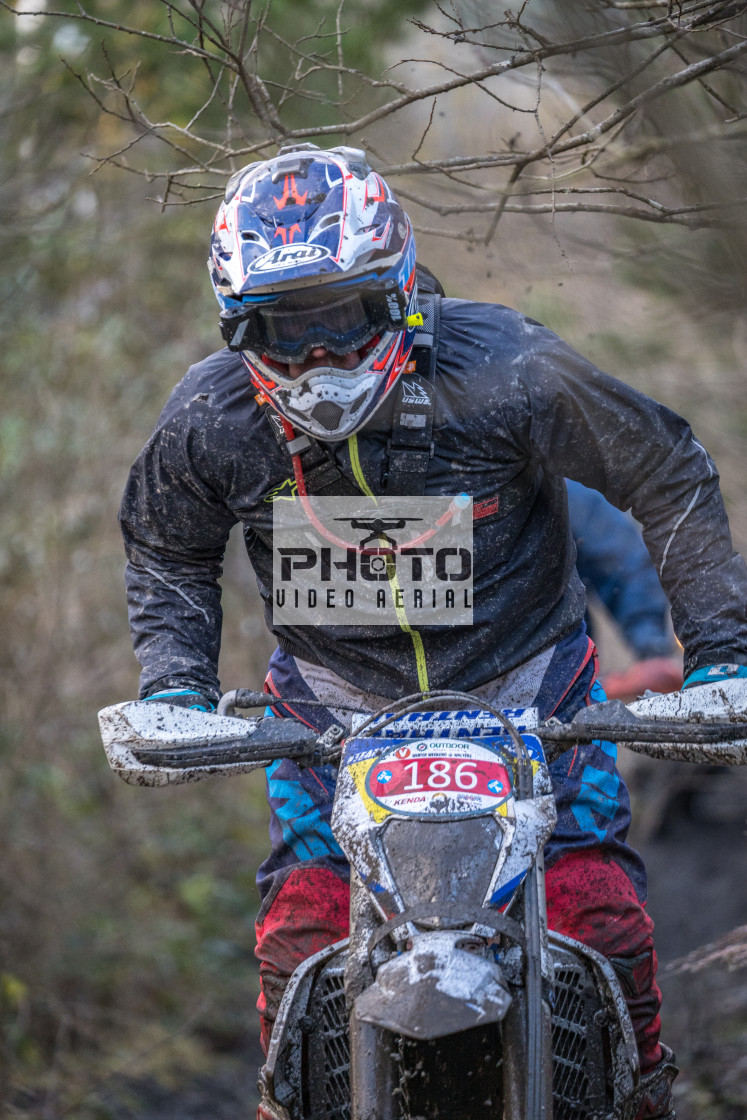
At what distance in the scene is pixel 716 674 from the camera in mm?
2746

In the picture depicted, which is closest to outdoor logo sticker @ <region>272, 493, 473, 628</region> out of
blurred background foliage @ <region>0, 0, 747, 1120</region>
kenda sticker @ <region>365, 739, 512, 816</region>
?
kenda sticker @ <region>365, 739, 512, 816</region>

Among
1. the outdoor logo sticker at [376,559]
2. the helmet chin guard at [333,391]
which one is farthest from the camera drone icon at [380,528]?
the helmet chin guard at [333,391]

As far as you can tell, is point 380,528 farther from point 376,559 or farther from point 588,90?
point 588,90

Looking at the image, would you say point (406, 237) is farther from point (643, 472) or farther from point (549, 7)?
point (643, 472)

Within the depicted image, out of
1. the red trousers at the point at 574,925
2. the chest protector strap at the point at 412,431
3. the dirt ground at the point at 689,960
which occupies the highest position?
the chest protector strap at the point at 412,431

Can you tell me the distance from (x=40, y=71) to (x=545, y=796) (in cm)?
704

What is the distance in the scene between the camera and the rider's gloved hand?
9.76 feet

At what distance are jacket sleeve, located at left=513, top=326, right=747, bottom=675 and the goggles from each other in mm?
407

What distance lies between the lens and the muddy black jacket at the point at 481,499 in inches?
121

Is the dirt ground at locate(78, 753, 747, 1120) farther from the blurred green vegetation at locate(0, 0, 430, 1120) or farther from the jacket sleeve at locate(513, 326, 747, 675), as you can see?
the jacket sleeve at locate(513, 326, 747, 675)

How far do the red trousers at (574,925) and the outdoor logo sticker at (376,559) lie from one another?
754 mm

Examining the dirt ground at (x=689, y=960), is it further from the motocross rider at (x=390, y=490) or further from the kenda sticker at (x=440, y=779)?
the kenda sticker at (x=440, y=779)

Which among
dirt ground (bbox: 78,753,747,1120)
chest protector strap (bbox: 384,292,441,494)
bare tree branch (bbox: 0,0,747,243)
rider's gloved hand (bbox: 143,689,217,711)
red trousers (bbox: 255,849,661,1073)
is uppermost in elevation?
bare tree branch (bbox: 0,0,747,243)

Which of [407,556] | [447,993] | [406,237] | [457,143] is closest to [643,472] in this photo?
[407,556]
